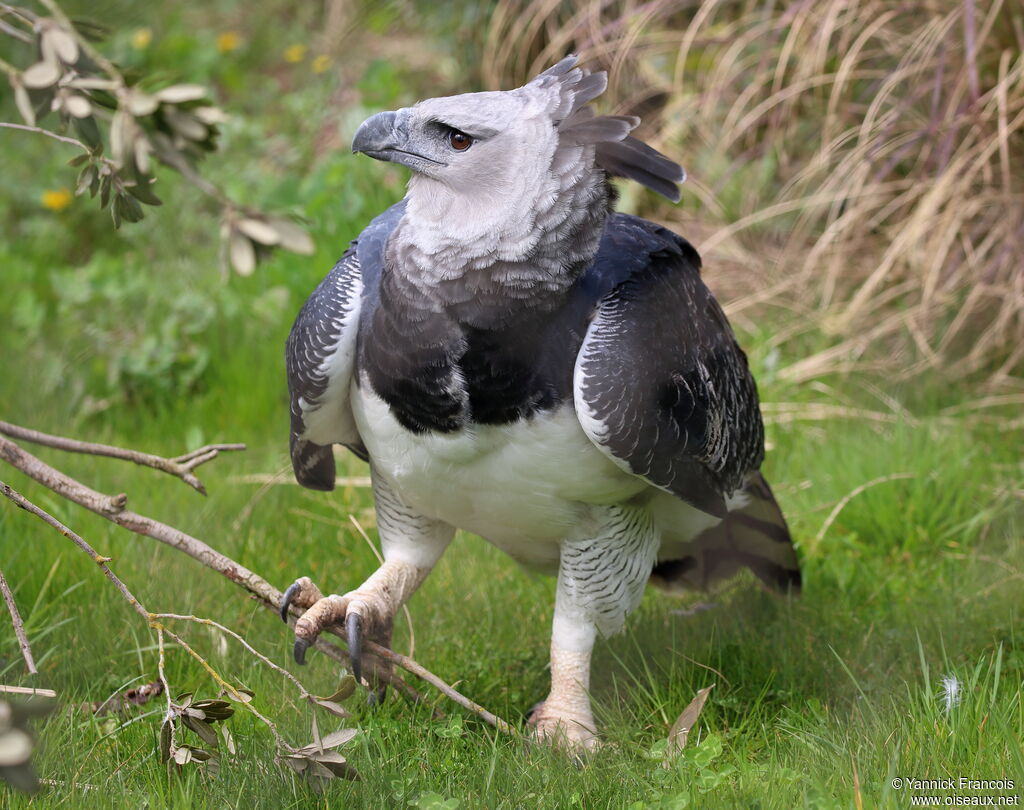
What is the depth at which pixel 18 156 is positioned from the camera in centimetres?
820

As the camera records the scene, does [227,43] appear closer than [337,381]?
No

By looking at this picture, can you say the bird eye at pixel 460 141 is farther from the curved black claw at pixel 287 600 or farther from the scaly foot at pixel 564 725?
the scaly foot at pixel 564 725

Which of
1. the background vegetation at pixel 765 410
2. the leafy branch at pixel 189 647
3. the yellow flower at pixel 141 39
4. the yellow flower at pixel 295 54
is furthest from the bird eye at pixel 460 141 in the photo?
the yellow flower at pixel 295 54

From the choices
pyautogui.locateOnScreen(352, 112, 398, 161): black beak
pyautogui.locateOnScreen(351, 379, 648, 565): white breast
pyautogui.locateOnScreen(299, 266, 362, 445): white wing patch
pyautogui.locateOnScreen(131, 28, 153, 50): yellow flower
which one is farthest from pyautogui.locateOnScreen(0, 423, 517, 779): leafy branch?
pyautogui.locateOnScreen(131, 28, 153, 50): yellow flower

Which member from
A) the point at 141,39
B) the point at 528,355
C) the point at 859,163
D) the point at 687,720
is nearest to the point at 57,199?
the point at 141,39

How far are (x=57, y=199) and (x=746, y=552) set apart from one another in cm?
522

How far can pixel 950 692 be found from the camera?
330 cm

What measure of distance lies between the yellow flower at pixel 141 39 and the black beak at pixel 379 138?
261 inches

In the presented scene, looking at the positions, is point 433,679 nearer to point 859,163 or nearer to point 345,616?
point 345,616

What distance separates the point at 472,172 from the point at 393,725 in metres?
1.57

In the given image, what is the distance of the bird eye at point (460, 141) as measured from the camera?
10.3ft

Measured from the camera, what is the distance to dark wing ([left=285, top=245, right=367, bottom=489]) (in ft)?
10.8

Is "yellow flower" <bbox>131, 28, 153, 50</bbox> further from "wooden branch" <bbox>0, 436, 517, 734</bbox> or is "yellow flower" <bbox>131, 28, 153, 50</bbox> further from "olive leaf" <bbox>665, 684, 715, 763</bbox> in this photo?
"olive leaf" <bbox>665, 684, 715, 763</bbox>

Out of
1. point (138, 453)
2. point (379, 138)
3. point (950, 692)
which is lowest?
point (138, 453)
